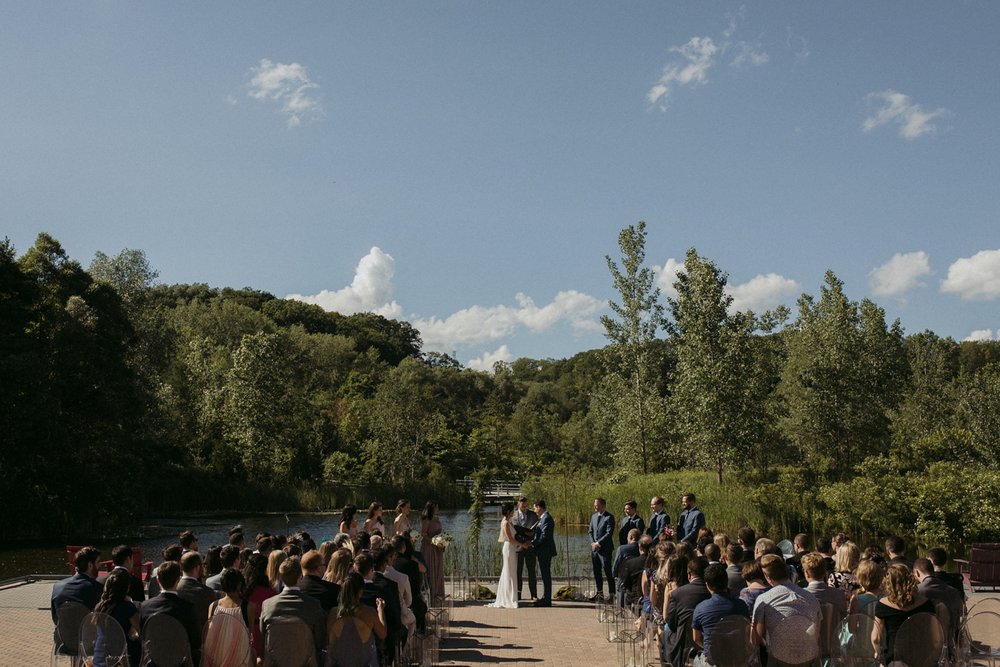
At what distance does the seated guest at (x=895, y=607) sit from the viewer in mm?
6324

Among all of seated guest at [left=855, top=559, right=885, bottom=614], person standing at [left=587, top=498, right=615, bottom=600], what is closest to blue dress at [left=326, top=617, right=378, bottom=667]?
seated guest at [left=855, top=559, right=885, bottom=614]

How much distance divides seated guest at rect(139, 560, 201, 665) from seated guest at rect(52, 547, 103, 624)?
1.11m

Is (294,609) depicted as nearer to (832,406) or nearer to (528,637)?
(528,637)

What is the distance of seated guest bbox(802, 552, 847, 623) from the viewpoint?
677 centimetres

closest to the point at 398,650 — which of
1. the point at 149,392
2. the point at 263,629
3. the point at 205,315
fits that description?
the point at 263,629

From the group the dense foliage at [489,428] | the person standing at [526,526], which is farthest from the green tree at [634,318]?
the person standing at [526,526]

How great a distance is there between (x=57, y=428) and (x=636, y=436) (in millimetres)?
21672

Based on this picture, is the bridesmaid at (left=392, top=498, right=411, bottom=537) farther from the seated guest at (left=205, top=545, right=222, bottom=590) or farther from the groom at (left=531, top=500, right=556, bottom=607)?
the seated guest at (left=205, top=545, right=222, bottom=590)

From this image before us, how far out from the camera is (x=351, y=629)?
627 cm

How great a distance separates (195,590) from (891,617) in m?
5.36

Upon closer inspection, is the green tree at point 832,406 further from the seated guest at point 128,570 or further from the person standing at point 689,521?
the seated guest at point 128,570

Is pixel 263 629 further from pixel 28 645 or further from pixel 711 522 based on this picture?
pixel 711 522

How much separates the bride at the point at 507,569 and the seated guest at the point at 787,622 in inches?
276

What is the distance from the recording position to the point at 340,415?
5972cm
